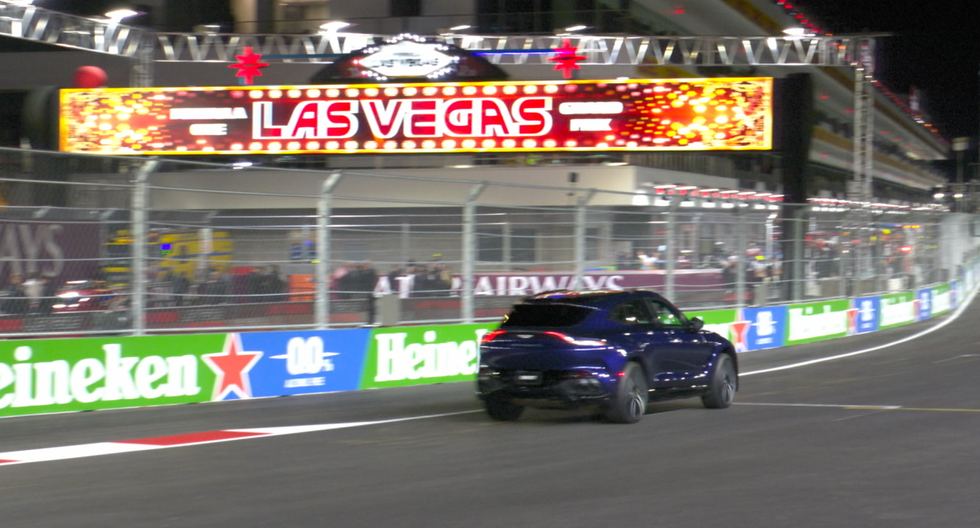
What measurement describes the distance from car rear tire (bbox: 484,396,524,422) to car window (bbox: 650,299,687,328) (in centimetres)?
181

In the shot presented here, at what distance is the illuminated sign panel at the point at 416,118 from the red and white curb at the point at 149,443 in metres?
16.9

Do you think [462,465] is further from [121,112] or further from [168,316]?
[121,112]

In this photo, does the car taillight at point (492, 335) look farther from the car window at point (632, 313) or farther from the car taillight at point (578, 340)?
the car window at point (632, 313)

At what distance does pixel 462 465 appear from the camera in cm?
889

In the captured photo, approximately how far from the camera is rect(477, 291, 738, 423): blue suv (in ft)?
36.7

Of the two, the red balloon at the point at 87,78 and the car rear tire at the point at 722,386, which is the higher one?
the red balloon at the point at 87,78

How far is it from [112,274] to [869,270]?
2055 centimetres

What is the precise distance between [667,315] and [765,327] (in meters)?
10.9

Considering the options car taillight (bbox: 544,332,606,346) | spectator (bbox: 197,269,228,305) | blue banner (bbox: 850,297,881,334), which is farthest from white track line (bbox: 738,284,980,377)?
spectator (bbox: 197,269,228,305)

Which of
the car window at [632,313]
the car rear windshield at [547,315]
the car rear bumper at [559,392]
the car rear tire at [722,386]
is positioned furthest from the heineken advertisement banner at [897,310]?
the car rear bumper at [559,392]

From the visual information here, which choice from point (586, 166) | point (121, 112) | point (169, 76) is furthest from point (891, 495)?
point (169, 76)

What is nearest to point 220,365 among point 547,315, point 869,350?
point 547,315

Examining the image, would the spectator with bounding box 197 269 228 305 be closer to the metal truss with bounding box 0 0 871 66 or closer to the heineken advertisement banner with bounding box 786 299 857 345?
the heineken advertisement banner with bounding box 786 299 857 345

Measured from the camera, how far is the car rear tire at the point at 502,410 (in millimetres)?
11852
